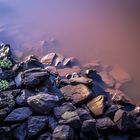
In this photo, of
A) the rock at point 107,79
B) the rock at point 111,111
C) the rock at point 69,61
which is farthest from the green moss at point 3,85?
the rock at point 107,79

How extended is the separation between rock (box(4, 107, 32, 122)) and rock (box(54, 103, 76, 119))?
0.51m

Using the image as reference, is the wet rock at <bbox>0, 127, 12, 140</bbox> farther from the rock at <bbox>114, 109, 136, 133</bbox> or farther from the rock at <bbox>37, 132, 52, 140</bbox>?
the rock at <bbox>114, 109, 136, 133</bbox>

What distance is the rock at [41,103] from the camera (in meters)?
4.49

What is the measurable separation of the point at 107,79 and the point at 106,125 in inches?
103

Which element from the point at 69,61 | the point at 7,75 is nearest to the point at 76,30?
the point at 69,61

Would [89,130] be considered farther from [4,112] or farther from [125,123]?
[4,112]

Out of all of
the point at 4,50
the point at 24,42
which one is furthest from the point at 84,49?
the point at 4,50

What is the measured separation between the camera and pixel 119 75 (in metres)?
7.20

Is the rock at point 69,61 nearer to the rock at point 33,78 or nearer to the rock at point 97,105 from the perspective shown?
the rock at point 33,78

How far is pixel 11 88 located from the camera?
5027 mm

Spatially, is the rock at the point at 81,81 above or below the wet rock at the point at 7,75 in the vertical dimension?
below

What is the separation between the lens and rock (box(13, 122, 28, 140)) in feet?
13.8

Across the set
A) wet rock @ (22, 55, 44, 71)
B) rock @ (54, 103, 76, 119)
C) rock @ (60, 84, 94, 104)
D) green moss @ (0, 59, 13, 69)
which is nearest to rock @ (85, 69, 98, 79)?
rock @ (60, 84, 94, 104)

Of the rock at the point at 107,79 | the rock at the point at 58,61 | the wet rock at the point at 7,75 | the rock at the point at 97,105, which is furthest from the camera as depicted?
the rock at the point at 58,61
